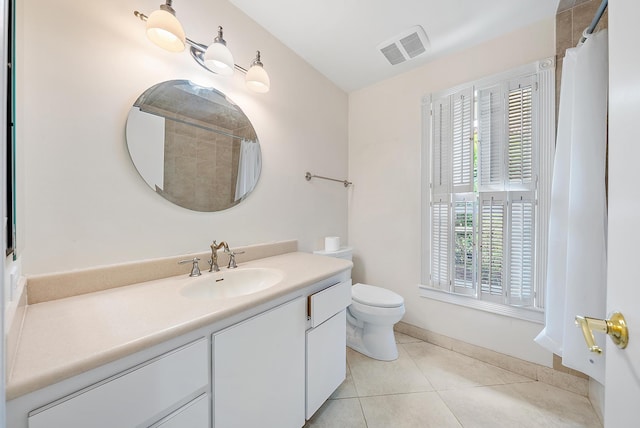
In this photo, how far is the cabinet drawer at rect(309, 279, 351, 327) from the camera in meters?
1.12

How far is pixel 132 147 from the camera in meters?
1.04

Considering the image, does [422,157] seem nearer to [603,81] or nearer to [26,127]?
[603,81]

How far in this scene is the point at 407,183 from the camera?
6.83ft

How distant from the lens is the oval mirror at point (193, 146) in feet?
3.56

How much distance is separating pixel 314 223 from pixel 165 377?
1.49 meters

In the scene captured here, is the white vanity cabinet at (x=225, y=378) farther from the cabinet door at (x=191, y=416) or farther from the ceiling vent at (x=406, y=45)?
the ceiling vent at (x=406, y=45)

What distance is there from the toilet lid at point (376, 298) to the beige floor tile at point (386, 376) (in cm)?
45

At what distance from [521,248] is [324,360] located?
1.52 m

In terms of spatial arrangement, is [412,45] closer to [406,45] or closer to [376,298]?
[406,45]

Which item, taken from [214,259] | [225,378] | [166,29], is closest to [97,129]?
[166,29]

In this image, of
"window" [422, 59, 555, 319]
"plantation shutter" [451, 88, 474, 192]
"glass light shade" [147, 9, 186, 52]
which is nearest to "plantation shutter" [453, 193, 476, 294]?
"window" [422, 59, 555, 319]

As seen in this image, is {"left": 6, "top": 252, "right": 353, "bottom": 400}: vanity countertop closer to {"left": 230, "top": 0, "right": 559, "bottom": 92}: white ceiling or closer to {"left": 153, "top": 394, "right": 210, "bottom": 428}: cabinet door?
{"left": 153, "top": 394, "right": 210, "bottom": 428}: cabinet door

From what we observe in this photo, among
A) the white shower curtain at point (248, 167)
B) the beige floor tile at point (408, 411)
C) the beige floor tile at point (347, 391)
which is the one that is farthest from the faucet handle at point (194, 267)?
the beige floor tile at point (408, 411)

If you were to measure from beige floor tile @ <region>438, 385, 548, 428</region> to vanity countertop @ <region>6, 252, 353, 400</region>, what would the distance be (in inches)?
47.6
